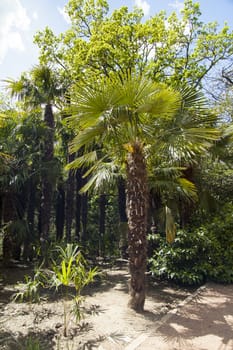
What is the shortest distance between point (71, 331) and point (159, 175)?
3.68 meters

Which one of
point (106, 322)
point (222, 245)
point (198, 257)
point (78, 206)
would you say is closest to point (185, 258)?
point (198, 257)

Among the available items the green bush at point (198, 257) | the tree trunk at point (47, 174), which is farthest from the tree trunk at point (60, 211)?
the green bush at point (198, 257)

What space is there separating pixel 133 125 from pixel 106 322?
10.4ft

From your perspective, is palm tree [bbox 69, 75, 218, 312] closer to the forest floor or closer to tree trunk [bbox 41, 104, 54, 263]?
the forest floor

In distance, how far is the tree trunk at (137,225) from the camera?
5.17 meters

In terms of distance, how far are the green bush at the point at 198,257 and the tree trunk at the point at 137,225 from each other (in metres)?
1.89

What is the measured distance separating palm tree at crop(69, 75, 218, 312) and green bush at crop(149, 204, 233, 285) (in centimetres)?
197

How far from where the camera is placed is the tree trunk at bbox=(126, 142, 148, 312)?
5172 mm

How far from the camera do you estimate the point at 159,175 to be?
6840 millimetres

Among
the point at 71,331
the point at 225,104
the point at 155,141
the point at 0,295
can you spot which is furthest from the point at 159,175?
the point at 225,104

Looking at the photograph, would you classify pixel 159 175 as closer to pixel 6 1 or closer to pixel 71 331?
pixel 71 331

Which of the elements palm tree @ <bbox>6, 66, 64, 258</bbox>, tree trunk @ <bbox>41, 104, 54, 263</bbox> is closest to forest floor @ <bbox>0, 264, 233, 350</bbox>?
tree trunk @ <bbox>41, 104, 54, 263</bbox>

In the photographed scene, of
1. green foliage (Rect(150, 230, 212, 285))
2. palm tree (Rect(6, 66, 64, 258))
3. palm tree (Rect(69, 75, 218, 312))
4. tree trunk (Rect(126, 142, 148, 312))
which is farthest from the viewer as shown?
palm tree (Rect(6, 66, 64, 258))

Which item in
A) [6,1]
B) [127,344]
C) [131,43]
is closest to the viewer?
[127,344]
